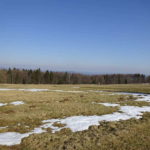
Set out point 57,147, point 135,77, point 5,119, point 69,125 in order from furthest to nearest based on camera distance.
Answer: point 135,77, point 5,119, point 69,125, point 57,147

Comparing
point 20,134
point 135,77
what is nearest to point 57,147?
point 20,134

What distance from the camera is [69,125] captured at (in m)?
8.81

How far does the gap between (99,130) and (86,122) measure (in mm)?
1705

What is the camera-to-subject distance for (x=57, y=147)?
609cm

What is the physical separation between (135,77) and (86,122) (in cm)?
11511

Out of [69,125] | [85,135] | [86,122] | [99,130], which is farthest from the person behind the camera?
[86,122]

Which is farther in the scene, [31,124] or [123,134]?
[31,124]

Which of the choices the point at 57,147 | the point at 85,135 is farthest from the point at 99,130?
the point at 57,147

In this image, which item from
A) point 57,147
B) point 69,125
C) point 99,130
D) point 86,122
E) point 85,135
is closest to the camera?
point 57,147

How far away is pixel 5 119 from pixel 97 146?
6743 mm

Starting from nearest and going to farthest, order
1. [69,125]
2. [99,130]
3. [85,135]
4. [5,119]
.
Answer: [85,135]
[99,130]
[69,125]
[5,119]

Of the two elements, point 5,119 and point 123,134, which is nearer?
point 123,134

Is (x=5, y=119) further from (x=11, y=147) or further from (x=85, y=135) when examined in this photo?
(x=85, y=135)

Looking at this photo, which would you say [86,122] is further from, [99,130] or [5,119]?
[5,119]
